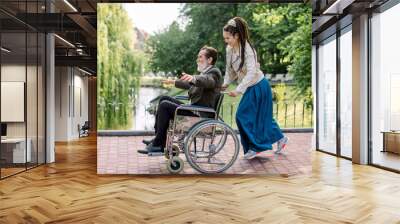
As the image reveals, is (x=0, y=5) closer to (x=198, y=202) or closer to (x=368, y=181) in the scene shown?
(x=198, y=202)

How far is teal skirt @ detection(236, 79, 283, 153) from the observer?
17.9 ft

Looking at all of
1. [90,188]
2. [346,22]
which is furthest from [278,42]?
[90,188]

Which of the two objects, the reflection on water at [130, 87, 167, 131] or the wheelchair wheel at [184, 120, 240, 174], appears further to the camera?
the reflection on water at [130, 87, 167, 131]

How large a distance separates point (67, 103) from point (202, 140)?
9.07m

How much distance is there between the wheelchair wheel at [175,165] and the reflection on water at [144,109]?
1.46ft

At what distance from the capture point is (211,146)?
17.4 feet

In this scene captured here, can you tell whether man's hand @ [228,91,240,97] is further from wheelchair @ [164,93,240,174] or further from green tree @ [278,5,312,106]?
green tree @ [278,5,312,106]

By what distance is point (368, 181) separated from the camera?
5.21m

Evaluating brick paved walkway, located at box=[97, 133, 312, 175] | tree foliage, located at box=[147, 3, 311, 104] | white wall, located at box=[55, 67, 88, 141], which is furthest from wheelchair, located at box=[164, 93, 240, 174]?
white wall, located at box=[55, 67, 88, 141]

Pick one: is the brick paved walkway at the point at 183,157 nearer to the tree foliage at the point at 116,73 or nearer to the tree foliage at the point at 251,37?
the tree foliage at the point at 116,73

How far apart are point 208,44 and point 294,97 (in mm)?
1211

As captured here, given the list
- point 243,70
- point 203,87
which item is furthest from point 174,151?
point 243,70

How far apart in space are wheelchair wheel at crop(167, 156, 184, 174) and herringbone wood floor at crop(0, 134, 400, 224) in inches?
4.3

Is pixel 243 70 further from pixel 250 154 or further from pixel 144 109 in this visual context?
pixel 144 109
